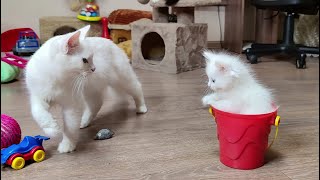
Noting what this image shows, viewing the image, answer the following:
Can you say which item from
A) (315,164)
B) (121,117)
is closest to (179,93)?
(121,117)

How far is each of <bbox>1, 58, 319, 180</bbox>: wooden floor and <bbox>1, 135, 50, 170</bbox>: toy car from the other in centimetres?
2

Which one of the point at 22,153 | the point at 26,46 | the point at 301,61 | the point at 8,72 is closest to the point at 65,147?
the point at 22,153

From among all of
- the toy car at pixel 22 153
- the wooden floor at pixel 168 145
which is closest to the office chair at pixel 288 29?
the wooden floor at pixel 168 145

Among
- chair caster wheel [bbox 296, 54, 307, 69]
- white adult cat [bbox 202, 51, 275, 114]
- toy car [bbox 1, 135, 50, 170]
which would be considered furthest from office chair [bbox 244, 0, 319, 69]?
toy car [bbox 1, 135, 50, 170]

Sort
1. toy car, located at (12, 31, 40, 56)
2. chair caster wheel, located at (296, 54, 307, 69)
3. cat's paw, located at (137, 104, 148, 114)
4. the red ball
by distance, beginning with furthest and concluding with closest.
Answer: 1. toy car, located at (12, 31, 40, 56)
2. chair caster wheel, located at (296, 54, 307, 69)
3. cat's paw, located at (137, 104, 148, 114)
4. the red ball

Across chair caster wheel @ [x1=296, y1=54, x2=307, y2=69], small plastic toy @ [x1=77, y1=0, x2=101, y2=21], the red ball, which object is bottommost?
chair caster wheel @ [x1=296, y1=54, x2=307, y2=69]

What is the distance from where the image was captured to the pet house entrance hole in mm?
2638

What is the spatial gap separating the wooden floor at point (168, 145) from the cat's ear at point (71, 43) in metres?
0.30

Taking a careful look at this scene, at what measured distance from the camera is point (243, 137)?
32.6 inches

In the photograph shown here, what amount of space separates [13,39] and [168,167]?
6.67ft

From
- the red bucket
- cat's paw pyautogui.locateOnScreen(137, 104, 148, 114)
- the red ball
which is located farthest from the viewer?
cat's paw pyautogui.locateOnScreen(137, 104, 148, 114)

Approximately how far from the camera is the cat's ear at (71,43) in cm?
85

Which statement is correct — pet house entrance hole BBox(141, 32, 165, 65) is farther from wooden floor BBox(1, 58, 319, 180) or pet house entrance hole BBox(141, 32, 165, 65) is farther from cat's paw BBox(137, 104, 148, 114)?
cat's paw BBox(137, 104, 148, 114)

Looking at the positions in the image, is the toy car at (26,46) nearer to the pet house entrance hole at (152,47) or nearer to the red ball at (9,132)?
the pet house entrance hole at (152,47)
